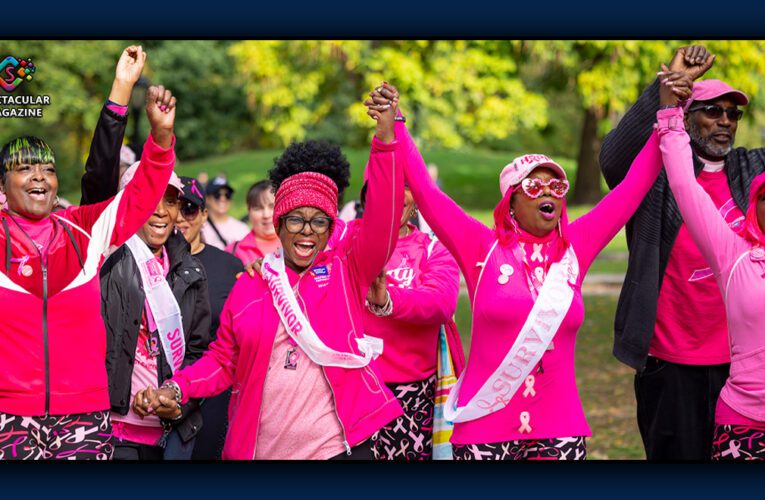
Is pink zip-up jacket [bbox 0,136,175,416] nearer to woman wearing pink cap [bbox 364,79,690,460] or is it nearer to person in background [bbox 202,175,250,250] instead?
woman wearing pink cap [bbox 364,79,690,460]

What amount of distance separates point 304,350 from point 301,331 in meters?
0.09

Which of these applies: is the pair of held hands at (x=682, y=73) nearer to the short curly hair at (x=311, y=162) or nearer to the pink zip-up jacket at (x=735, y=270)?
the pink zip-up jacket at (x=735, y=270)

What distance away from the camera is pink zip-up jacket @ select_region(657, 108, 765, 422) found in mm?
4367

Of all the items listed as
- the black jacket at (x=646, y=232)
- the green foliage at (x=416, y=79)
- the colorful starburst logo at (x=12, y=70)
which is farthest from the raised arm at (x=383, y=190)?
the green foliage at (x=416, y=79)

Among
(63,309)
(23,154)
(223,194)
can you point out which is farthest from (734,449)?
(223,194)

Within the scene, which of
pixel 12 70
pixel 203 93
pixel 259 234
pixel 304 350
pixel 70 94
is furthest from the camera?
pixel 203 93

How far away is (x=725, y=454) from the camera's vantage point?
4.66 meters

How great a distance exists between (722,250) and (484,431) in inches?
50.3

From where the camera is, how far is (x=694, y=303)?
500 cm

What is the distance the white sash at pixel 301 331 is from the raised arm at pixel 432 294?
1.94 feet

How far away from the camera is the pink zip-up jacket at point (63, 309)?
4.20 meters

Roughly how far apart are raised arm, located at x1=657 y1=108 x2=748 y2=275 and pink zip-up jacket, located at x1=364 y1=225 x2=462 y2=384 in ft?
4.22

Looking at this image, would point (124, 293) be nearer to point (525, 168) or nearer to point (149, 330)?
point (149, 330)

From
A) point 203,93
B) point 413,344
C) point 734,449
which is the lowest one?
point 734,449
